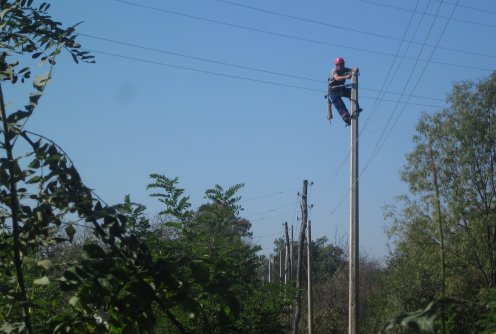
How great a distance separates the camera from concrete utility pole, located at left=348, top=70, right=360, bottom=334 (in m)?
19.8

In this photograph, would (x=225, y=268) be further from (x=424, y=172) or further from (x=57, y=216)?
(x=424, y=172)

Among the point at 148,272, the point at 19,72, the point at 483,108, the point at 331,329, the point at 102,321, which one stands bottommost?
the point at 102,321

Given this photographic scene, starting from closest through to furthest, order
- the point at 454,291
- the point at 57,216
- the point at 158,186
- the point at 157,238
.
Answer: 1. the point at 57,216
2. the point at 157,238
3. the point at 158,186
4. the point at 454,291

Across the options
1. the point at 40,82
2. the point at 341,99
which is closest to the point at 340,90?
the point at 341,99

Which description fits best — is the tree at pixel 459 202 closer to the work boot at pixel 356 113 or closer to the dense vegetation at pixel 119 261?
the work boot at pixel 356 113

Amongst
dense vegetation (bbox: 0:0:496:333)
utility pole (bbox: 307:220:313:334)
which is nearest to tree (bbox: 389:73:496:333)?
utility pole (bbox: 307:220:313:334)

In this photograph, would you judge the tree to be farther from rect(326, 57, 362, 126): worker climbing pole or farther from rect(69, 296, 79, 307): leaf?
rect(69, 296, 79, 307): leaf

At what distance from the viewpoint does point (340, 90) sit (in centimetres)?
2116

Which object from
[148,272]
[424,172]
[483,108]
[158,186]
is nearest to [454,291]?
[424,172]

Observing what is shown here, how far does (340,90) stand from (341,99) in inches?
11.7

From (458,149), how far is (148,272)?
33.0m

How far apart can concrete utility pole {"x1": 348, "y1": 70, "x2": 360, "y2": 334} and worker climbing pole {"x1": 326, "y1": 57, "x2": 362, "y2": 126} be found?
0.21m

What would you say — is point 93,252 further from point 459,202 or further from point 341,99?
point 459,202

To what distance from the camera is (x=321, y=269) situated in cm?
4906
